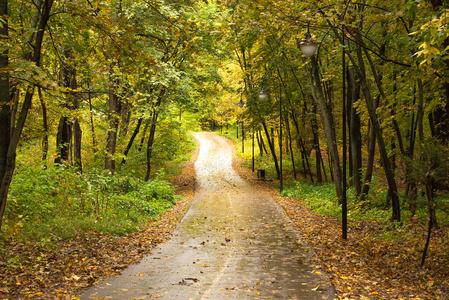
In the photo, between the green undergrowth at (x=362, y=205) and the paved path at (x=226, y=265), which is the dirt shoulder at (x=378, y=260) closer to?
the paved path at (x=226, y=265)

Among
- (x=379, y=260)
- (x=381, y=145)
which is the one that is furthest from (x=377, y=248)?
(x=381, y=145)

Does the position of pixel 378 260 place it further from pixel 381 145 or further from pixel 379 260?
pixel 381 145

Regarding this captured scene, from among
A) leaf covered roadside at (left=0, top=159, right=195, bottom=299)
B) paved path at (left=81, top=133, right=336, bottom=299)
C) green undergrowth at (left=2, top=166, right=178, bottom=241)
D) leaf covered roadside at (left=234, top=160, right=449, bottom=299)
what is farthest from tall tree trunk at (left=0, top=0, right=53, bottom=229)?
A: leaf covered roadside at (left=234, top=160, right=449, bottom=299)

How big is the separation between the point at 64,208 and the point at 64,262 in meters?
3.20

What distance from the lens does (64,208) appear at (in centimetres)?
950

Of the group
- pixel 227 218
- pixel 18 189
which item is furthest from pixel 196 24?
pixel 227 218

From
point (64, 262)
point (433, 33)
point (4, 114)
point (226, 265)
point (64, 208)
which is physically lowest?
point (226, 265)

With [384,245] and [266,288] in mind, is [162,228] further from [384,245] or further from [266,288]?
[384,245]

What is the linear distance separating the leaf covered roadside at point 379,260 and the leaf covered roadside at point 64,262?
4.37 metres

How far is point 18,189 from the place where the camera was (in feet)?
27.6

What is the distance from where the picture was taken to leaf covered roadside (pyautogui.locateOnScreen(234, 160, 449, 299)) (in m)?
5.85

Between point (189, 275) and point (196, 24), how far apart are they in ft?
16.9

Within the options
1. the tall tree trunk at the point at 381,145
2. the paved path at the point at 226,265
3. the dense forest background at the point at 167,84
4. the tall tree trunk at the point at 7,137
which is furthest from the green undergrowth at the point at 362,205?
the tall tree trunk at the point at 7,137

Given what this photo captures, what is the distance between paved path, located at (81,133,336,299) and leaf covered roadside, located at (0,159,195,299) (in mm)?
368
